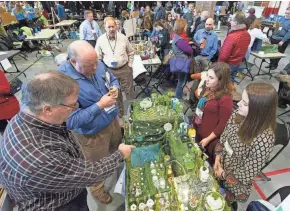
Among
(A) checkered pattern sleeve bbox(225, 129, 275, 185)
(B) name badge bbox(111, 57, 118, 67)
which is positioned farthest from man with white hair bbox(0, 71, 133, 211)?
(B) name badge bbox(111, 57, 118, 67)

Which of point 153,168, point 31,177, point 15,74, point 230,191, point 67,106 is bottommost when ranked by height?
point 15,74

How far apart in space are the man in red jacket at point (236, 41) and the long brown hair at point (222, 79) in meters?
1.79

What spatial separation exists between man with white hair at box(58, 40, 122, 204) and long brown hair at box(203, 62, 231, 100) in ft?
3.41

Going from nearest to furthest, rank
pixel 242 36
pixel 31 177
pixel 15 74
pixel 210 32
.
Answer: pixel 31 177 → pixel 242 36 → pixel 210 32 → pixel 15 74

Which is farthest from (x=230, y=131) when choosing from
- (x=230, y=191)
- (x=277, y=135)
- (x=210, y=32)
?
(x=210, y=32)

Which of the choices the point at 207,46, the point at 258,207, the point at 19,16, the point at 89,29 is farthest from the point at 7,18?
the point at 258,207

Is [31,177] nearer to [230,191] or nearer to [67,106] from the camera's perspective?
[67,106]

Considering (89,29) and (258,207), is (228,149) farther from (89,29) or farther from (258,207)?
(89,29)

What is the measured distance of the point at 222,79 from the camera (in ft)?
6.31

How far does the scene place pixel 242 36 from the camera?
3.32 meters

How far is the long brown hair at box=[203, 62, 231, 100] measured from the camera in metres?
1.90

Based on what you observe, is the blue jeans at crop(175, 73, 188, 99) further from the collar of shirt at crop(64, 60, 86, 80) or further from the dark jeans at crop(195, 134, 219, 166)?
the collar of shirt at crop(64, 60, 86, 80)

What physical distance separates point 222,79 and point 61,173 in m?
1.69

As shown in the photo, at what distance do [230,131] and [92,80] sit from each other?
134cm
